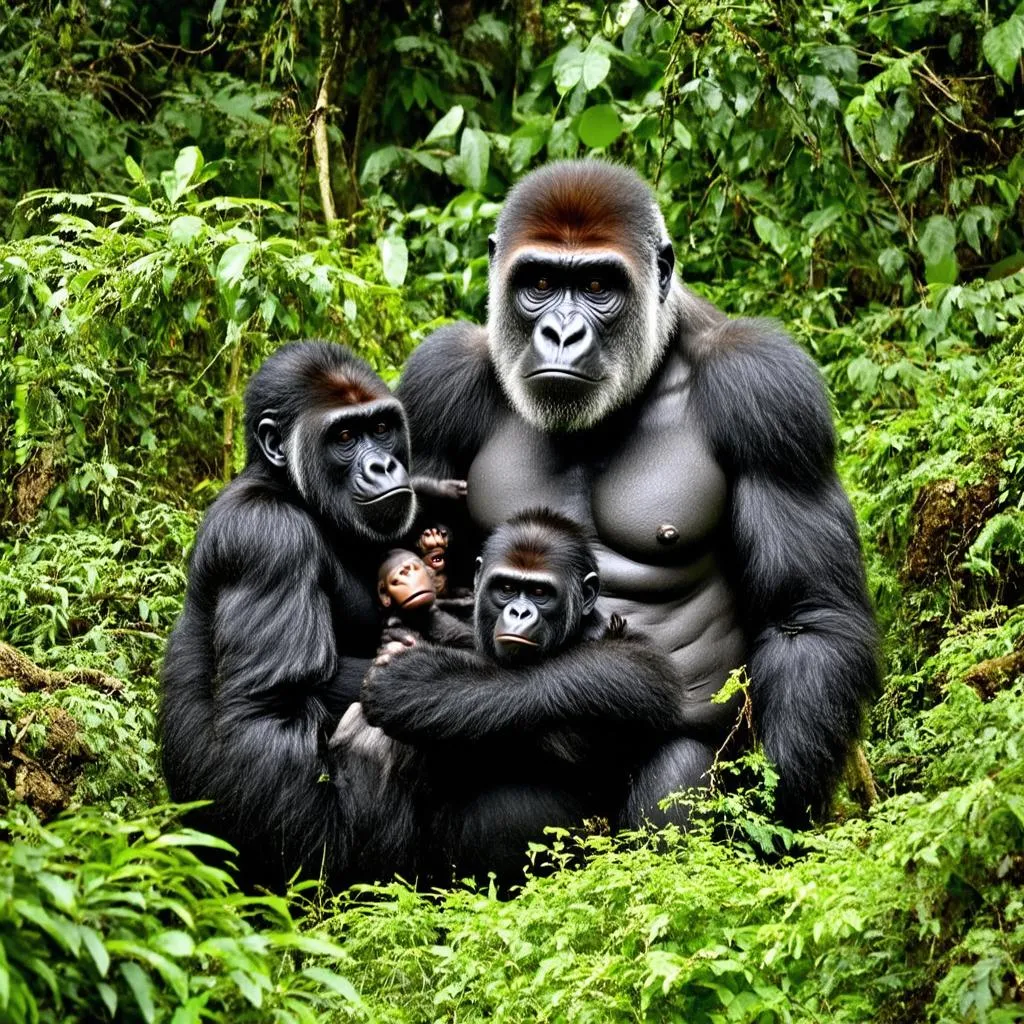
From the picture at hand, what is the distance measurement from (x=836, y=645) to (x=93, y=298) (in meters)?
2.91

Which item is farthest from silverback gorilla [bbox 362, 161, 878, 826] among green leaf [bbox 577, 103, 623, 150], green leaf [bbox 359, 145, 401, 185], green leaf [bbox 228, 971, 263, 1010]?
green leaf [bbox 359, 145, 401, 185]

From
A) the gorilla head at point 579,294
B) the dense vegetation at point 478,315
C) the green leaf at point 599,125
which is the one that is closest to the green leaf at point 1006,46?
the dense vegetation at point 478,315

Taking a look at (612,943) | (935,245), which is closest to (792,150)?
(935,245)

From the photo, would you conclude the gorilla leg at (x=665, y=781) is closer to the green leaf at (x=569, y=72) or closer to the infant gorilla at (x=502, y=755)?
the infant gorilla at (x=502, y=755)

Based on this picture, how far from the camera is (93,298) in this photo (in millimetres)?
5891

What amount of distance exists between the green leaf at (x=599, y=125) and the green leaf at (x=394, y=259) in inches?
38.3

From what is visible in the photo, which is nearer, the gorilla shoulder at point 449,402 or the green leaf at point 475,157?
the gorilla shoulder at point 449,402

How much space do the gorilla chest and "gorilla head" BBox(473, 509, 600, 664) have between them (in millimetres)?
227

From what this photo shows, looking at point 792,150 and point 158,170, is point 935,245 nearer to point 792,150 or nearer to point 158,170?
point 792,150

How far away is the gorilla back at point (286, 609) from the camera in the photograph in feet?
15.0

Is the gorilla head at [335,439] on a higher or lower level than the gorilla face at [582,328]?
lower

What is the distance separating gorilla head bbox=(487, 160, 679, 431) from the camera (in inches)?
187

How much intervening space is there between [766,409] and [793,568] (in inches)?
18.3

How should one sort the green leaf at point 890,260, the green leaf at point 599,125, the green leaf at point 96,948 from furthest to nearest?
1. the green leaf at point 890,260
2. the green leaf at point 599,125
3. the green leaf at point 96,948
